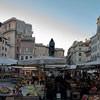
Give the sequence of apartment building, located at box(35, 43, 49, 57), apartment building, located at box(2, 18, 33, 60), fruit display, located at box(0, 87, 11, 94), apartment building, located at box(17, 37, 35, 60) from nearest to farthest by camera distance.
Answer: fruit display, located at box(0, 87, 11, 94)
apartment building, located at box(2, 18, 33, 60)
apartment building, located at box(17, 37, 35, 60)
apartment building, located at box(35, 43, 49, 57)

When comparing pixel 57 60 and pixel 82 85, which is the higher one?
pixel 57 60

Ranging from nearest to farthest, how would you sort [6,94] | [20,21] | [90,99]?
→ [90,99] → [6,94] → [20,21]

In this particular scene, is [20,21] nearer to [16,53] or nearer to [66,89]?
[16,53]

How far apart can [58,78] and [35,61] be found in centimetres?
359

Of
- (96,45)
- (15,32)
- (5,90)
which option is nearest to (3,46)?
(15,32)

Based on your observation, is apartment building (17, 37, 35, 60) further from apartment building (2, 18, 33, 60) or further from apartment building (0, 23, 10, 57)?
apartment building (0, 23, 10, 57)

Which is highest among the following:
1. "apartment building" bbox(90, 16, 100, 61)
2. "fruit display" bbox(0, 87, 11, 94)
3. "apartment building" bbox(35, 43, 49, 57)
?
"apartment building" bbox(35, 43, 49, 57)

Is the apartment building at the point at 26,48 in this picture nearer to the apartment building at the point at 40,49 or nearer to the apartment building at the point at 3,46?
the apartment building at the point at 3,46

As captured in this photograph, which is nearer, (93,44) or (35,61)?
(35,61)

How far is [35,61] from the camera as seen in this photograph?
14477mm

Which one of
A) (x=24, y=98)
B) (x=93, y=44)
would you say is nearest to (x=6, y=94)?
(x=24, y=98)

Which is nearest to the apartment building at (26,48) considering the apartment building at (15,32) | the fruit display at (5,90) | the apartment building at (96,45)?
the apartment building at (15,32)

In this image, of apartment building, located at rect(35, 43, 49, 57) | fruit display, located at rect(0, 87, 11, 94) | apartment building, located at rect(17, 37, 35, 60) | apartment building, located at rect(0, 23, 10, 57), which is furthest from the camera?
apartment building, located at rect(35, 43, 49, 57)

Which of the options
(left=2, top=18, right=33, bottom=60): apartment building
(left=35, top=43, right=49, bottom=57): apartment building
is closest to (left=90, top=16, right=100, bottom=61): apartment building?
(left=2, top=18, right=33, bottom=60): apartment building
